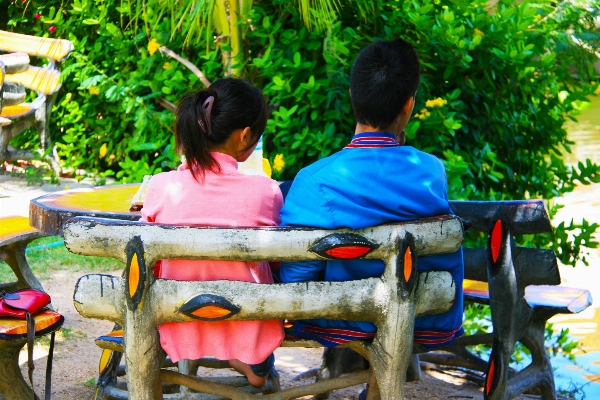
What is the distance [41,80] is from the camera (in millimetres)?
7055

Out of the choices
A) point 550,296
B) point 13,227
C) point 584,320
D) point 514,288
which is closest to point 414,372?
point 550,296

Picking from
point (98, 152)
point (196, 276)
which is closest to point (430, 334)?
point (196, 276)

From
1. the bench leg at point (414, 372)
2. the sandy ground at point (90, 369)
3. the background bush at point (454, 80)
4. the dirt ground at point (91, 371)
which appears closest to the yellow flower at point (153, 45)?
the background bush at point (454, 80)

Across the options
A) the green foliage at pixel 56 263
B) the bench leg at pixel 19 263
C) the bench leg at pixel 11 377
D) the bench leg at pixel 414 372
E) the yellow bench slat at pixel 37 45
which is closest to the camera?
the bench leg at pixel 11 377

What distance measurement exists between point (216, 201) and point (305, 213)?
0.25m

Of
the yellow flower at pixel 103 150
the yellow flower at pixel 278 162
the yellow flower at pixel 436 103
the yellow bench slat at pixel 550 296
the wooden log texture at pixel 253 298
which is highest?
the yellow flower at pixel 436 103

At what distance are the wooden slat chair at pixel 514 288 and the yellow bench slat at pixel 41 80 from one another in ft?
16.2

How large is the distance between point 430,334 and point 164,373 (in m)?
0.74

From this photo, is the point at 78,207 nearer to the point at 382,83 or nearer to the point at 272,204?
the point at 272,204

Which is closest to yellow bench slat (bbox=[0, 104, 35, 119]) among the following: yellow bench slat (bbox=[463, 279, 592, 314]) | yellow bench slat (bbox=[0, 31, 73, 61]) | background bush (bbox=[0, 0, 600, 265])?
yellow bench slat (bbox=[0, 31, 73, 61])

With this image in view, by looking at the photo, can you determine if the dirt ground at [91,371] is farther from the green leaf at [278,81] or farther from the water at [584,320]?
the green leaf at [278,81]

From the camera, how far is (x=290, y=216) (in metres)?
2.19

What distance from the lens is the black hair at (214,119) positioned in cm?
229

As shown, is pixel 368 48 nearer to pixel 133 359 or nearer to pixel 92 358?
pixel 133 359
